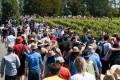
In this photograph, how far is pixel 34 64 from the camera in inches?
457

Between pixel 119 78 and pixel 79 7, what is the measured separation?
112 m

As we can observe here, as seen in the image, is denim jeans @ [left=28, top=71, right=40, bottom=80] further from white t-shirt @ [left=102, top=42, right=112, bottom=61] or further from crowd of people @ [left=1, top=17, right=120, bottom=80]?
white t-shirt @ [left=102, top=42, right=112, bottom=61]

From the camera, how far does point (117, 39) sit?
14.9 meters

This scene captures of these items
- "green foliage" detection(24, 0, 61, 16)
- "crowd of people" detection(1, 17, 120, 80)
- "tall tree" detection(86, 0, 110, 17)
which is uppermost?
"crowd of people" detection(1, 17, 120, 80)

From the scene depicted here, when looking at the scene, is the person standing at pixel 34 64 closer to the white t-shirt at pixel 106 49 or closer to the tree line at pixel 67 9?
the white t-shirt at pixel 106 49

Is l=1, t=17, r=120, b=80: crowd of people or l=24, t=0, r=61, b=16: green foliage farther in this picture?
l=24, t=0, r=61, b=16: green foliage

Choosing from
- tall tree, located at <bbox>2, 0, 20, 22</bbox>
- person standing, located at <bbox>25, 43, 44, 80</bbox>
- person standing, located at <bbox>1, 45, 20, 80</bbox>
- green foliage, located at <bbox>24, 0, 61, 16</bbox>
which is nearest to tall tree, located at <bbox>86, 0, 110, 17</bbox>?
green foliage, located at <bbox>24, 0, 61, 16</bbox>

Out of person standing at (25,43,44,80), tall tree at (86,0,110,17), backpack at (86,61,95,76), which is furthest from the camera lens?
tall tree at (86,0,110,17)

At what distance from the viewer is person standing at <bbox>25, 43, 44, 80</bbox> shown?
11.6 m

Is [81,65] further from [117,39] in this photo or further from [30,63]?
[117,39]

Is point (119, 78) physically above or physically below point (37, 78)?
above

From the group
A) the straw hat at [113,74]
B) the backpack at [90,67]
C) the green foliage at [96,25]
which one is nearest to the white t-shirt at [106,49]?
the backpack at [90,67]

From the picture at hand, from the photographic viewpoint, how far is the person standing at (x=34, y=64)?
11.6 meters

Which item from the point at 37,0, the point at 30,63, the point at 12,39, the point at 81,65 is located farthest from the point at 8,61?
the point at 37,0
